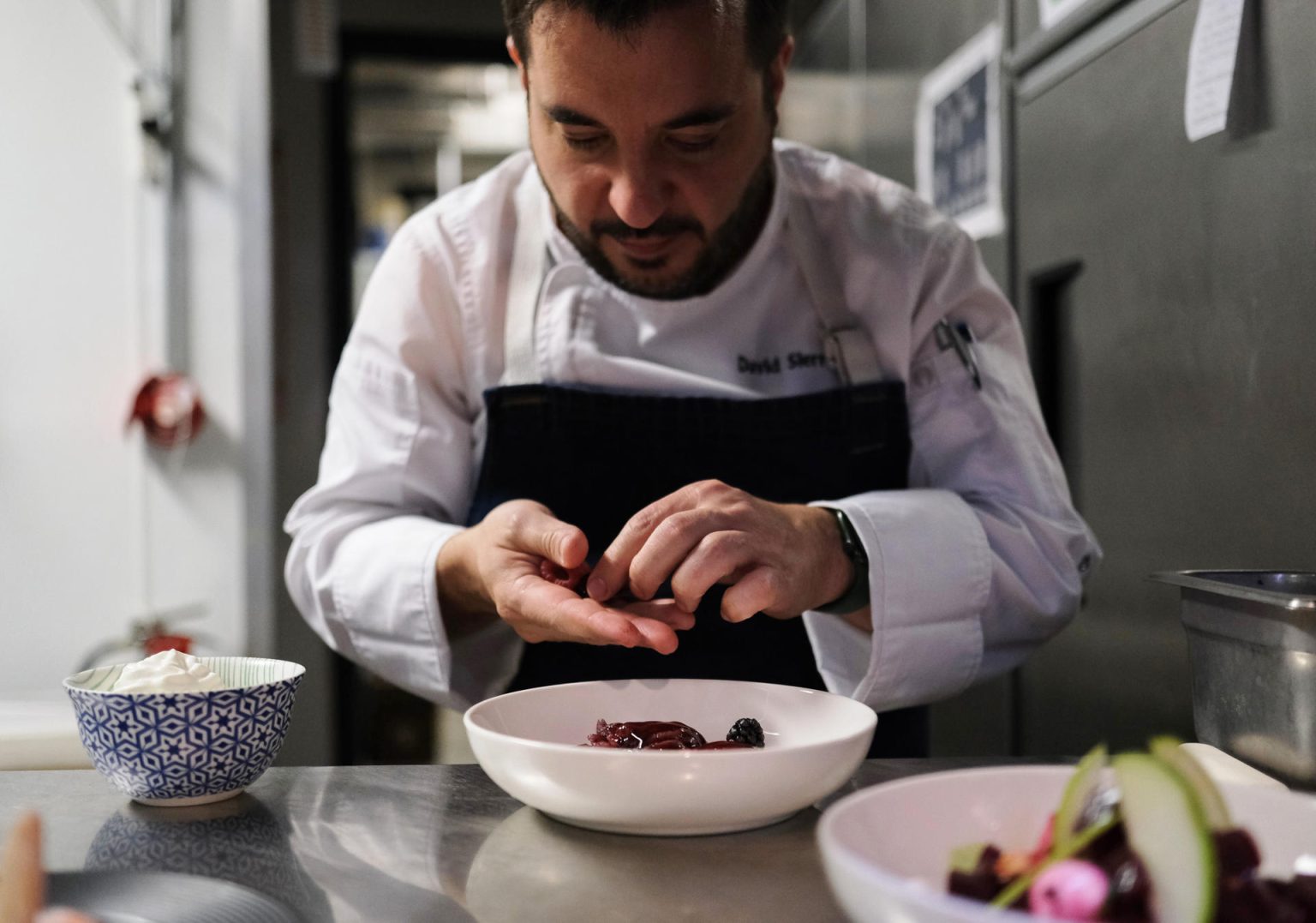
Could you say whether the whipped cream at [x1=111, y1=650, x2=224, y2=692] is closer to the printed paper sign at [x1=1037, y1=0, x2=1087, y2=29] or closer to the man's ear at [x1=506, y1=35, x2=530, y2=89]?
the man's ear at [x1=506, y1=35, x2=530, y2=89]

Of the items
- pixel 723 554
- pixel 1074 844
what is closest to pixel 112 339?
pixel 723 554

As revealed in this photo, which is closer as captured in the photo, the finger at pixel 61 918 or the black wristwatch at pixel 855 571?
the finger at pixel 61 918

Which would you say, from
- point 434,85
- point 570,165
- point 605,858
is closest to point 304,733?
point 570,165

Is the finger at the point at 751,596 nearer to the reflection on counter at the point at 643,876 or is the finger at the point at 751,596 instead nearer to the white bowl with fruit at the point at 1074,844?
the reflection on counter at the point at 643,876

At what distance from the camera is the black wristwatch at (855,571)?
1.22 metres

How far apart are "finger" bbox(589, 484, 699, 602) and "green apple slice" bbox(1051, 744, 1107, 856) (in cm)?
51

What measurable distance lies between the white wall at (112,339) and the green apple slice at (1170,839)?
2332mm

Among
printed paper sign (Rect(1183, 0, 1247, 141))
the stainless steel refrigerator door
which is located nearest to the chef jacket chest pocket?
the stainless steel refrigerator door

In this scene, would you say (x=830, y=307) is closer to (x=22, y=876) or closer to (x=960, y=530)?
(x=960, y=530)

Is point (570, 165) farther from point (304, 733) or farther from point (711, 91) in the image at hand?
point (304, 733)

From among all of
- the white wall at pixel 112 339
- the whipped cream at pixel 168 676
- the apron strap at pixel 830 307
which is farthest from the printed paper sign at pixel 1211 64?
the white wall at pixel 112 339

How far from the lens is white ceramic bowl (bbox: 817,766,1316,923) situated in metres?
0.62

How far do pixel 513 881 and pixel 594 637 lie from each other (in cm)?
27

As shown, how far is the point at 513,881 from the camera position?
0.76 m
